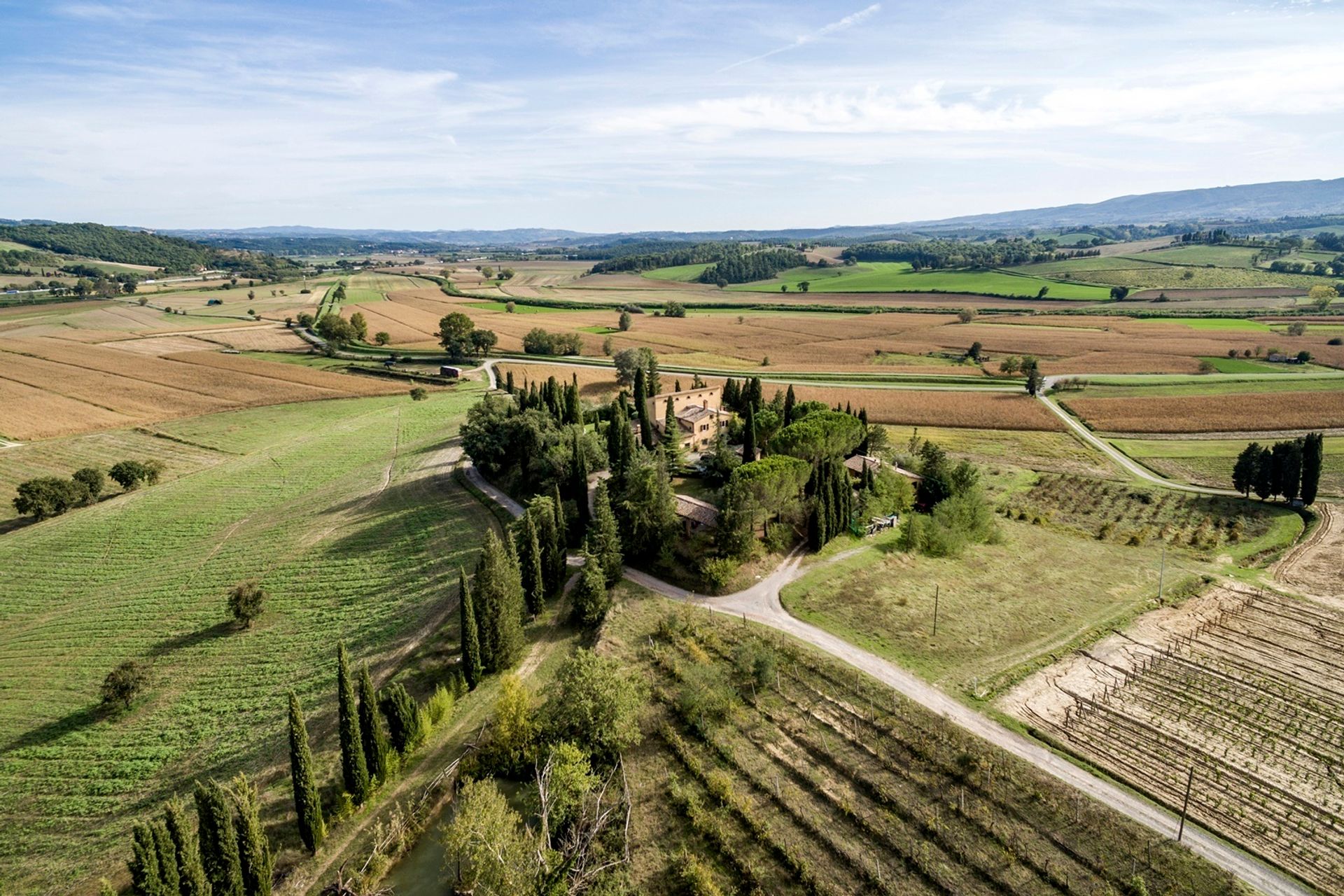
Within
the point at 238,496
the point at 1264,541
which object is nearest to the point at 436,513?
the point at 238,496

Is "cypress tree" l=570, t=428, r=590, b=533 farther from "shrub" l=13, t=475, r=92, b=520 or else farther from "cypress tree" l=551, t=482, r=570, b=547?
"shrub" l=13, t=475, r=92, b=520

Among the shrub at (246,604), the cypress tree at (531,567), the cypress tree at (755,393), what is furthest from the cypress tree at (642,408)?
the shrub at (246,604)

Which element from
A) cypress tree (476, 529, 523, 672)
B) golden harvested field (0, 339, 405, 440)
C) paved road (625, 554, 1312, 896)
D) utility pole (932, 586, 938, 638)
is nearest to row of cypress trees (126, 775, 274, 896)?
cypress tree (476, 529, 523, 672)

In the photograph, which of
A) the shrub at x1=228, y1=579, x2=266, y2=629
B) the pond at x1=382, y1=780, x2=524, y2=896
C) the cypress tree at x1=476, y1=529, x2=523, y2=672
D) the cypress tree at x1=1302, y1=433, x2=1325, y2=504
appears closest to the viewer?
the pond at x1=382, y1=780, x2=524, y2=896

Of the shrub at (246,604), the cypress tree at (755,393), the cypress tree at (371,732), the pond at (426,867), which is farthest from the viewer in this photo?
the cypress tree at (755,393)

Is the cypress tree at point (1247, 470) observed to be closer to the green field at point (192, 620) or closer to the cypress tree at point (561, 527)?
the cypress tree at point (561, 527)
